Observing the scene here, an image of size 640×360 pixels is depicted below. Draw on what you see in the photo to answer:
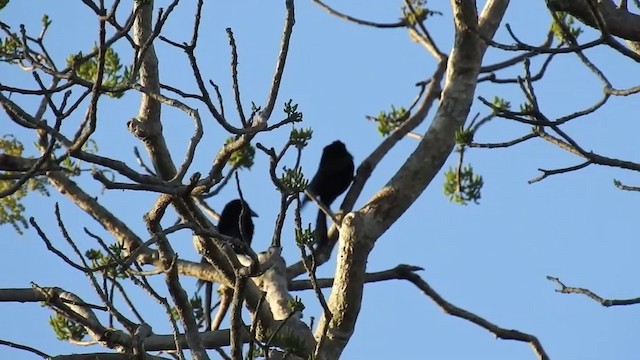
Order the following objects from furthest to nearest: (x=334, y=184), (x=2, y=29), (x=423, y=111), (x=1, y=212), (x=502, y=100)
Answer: (x=334, y=184)
(x=423, y=111)
(x=502, y=100)
(x=1, y=212)
(x=2, y=29)

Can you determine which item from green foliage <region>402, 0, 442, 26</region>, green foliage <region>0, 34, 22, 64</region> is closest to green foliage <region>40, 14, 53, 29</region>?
green foliage <region>0, 34, 22, 64</region>

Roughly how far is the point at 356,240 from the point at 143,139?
103 centimetres

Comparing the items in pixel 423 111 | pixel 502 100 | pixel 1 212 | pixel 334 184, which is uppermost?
pixel 334 184

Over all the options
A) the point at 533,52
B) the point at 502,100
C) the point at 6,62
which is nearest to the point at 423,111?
the point at 502,100

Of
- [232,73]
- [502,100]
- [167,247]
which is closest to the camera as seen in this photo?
[232,73]

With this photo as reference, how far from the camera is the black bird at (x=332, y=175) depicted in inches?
367

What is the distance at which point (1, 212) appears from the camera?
5.43 meters

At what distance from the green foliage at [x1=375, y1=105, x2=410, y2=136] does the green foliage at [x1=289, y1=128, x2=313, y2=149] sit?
2785 millimetres

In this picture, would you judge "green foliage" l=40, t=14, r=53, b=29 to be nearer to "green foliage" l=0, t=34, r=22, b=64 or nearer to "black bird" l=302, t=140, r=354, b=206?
"green foliage" l=0, t=34, r=22, b=64

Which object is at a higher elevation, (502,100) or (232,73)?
(502,100)

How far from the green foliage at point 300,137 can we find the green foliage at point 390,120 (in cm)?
279

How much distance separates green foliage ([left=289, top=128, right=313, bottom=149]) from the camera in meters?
3.83

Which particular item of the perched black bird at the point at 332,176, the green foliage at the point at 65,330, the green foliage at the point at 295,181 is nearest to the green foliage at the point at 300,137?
the green foliage at the point at 295,181

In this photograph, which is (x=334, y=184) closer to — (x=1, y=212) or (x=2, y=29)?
(x=1, y=212)
